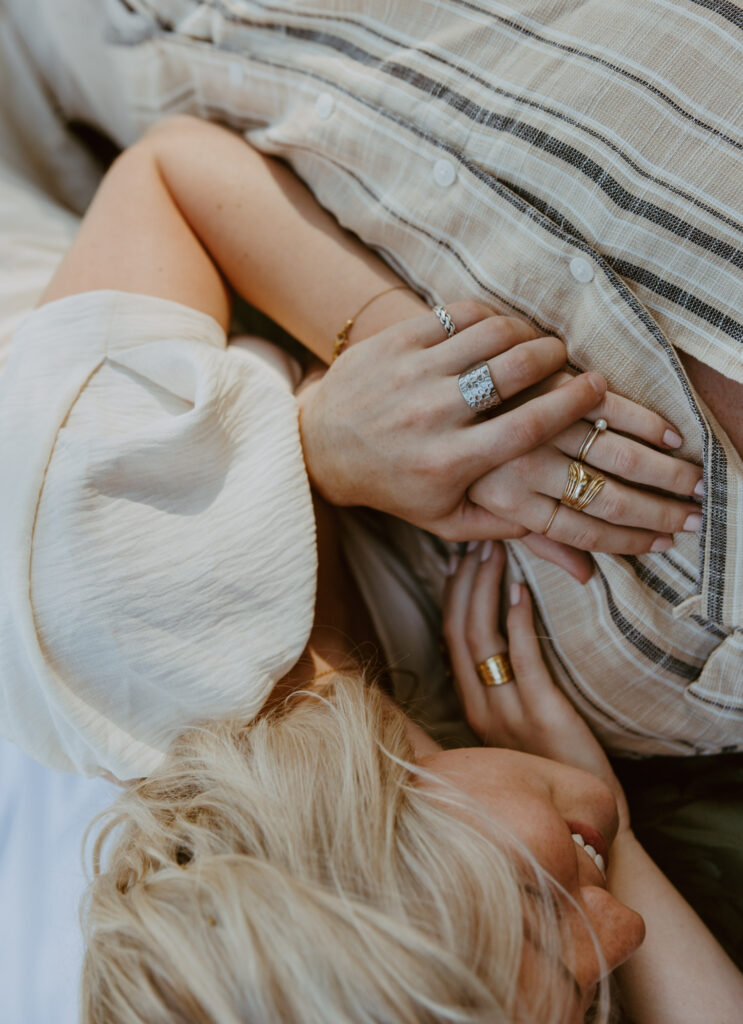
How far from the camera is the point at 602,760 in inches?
40.7

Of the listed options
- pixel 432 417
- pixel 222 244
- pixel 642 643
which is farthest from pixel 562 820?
pixel 222 244

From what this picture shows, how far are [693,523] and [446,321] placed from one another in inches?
13.8

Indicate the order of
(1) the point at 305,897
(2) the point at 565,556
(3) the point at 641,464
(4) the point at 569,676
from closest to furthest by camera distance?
(1) the point at 305,897 < (3) the point at 641,464 < (2) the point at 565,556 < (4) the point at 569,676

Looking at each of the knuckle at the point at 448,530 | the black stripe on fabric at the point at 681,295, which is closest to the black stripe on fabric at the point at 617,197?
the black stripe on fabric at the point at 681,295

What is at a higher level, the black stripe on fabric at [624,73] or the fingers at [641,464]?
the black stripe on fabric at [624,73]

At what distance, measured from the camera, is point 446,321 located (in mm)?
845

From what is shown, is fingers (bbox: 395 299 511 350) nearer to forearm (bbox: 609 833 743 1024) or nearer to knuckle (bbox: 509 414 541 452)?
knuckle (bbox: 509 414 541 452)

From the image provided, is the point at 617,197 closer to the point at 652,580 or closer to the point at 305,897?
the point at 652,580

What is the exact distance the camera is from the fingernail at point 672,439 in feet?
2.60

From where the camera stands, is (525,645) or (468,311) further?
(525,645)

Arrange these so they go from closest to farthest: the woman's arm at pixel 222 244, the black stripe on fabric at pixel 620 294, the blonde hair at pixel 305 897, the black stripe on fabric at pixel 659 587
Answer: the blonde hair at pixel 305 897, the black stripe on fabric at pixel 620 294, the black stripe on fabric at pixel 659 587, the woman's arm at pixel 222 244

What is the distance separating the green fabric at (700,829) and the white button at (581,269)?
75cm

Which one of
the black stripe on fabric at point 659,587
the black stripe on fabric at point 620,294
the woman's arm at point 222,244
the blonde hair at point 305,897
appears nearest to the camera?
the blonde hair at point 305,897

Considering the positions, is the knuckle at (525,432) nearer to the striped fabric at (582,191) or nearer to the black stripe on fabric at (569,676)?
the striped fabric at (582,191)
